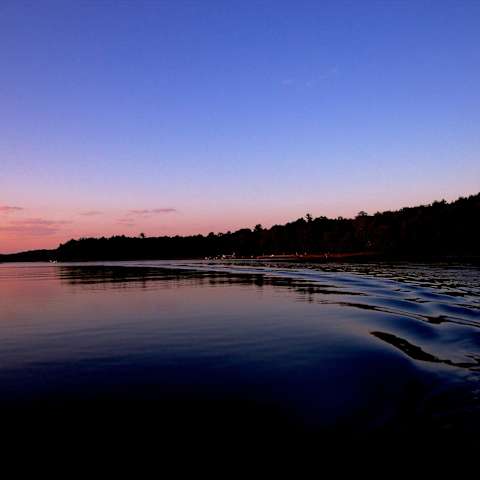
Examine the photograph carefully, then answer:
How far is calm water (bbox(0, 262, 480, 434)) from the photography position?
9102mm

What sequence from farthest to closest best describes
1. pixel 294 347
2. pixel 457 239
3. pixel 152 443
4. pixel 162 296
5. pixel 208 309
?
pixel 457 239 < pixel 162 296 < pixel 208 309 < pixel 294 347 < pixel 152 443

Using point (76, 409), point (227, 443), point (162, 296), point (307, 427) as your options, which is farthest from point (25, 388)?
point (162, 296)

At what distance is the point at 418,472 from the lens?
6641mm

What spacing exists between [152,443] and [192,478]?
4.66 feet

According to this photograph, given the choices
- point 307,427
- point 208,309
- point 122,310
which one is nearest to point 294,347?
point 307,427

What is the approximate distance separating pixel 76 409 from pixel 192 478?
13.5 ft

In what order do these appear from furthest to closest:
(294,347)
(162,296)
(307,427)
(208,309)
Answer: (162,296)
(208,309)
(294,347)
(307,427)

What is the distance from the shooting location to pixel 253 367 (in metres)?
12.8

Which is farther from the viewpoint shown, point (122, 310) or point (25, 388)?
point (122, 310)

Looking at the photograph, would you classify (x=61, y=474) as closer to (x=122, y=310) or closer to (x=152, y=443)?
(x=152, y=443)

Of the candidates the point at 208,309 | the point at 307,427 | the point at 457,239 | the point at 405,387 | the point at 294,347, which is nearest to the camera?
the point at 307,427

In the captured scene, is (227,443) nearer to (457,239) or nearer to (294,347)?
(294,347)

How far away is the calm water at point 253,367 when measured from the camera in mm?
9102

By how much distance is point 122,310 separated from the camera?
26781mm
